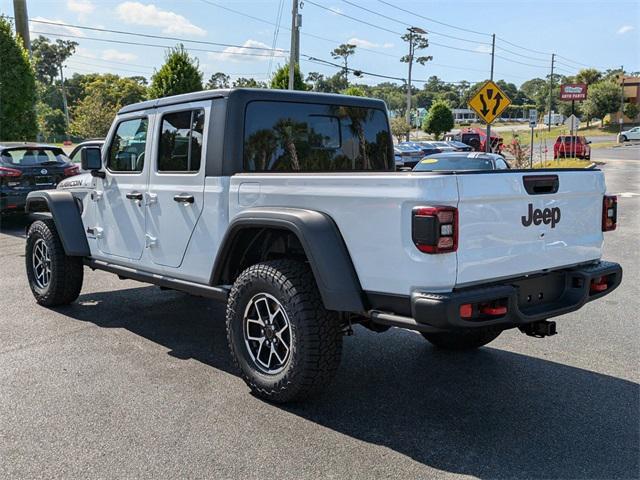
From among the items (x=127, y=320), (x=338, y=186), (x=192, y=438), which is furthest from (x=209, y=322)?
→ (x=338, y=186)

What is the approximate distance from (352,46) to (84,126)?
73.9 meters

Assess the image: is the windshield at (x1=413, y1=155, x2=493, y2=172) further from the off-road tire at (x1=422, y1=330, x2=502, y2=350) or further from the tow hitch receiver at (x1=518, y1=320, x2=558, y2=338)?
the tow hitch receiver at (x1=518, y1=320, x2=558, y2=338)

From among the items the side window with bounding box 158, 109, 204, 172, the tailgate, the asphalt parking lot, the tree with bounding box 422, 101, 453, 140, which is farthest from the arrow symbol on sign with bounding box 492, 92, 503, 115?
the tree with bounding box 422, 101, 453, 140

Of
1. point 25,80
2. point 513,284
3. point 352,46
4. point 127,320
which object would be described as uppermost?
point 352,46

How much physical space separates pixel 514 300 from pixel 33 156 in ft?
36.9

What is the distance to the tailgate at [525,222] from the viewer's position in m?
3.25

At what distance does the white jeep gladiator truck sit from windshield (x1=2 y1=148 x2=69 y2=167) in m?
7.34

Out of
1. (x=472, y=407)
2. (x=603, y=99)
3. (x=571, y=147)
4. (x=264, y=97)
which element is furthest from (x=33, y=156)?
(x=603, y=99)

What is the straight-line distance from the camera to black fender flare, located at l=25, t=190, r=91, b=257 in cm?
579

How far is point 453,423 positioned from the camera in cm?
367

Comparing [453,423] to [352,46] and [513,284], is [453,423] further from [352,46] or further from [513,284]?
[352,46]

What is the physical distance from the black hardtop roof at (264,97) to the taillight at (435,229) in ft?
6.04

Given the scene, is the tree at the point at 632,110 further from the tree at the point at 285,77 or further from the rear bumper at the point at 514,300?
the rear bumper at the point at 514,300

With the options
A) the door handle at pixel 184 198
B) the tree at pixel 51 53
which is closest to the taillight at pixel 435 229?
the door handle at pixel 184 198
